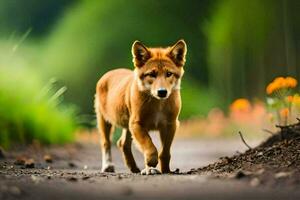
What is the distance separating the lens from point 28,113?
42.0ft

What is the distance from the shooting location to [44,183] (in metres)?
5.94

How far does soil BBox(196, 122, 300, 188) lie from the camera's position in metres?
5.85

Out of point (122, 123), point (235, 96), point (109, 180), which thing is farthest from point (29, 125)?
point (235, 96)

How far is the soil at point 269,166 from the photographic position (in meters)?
5.85

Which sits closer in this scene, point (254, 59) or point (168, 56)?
point (168, 56)

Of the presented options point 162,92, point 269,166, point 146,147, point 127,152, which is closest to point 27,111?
point 127,152

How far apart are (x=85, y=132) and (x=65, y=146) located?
454 centimetres

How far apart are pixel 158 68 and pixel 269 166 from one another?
1667 mm

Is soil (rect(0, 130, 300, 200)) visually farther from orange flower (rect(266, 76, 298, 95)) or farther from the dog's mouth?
the dog's mouth

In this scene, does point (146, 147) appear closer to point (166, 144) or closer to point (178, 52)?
point (166, 144)

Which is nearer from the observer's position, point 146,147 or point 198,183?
point 198,183

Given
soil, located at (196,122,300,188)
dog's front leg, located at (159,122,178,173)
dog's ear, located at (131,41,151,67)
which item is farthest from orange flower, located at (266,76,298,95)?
dog's ear, located at (131,41,151,67)

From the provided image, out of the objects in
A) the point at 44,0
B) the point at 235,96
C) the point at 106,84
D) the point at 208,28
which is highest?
the point at 44,0

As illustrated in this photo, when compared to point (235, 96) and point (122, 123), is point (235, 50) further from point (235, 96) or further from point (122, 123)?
point (122, 123)
